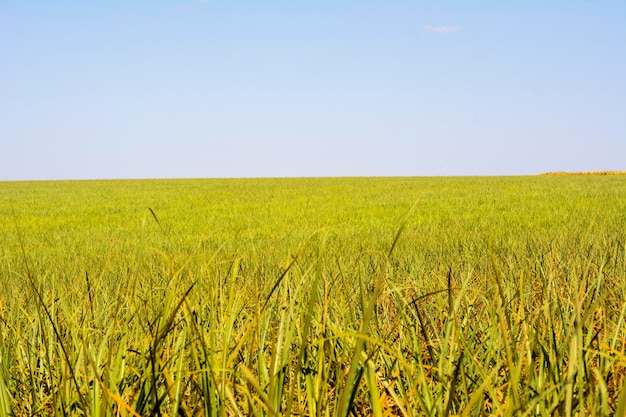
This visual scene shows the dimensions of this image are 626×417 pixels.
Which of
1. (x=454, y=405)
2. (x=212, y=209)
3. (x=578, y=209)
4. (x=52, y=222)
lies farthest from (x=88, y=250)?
(x=578, y=209)

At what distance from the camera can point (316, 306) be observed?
8.97 ft

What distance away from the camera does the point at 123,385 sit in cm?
175

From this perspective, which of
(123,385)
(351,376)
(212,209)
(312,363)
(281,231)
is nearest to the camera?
(351,376)

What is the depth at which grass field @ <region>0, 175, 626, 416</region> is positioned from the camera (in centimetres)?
123

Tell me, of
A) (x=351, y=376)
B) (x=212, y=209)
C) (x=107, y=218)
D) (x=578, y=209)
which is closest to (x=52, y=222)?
(x=107, y=218)

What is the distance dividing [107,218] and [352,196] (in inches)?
302

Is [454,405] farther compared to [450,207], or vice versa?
[450,207]

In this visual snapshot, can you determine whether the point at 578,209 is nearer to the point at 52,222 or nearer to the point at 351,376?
the point at 52,222

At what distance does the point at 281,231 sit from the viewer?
10047mm

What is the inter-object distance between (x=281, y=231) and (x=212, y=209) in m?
5.53

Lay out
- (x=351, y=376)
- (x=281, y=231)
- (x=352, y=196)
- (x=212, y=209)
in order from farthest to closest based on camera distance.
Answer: (x=352, y=196) < (x=212, y=209) < (x=281, y=231) < (x=351, y=376)

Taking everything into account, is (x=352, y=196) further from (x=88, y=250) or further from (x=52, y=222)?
(x=88, y=250)

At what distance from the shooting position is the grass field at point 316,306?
123cm

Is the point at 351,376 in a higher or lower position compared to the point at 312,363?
higher
